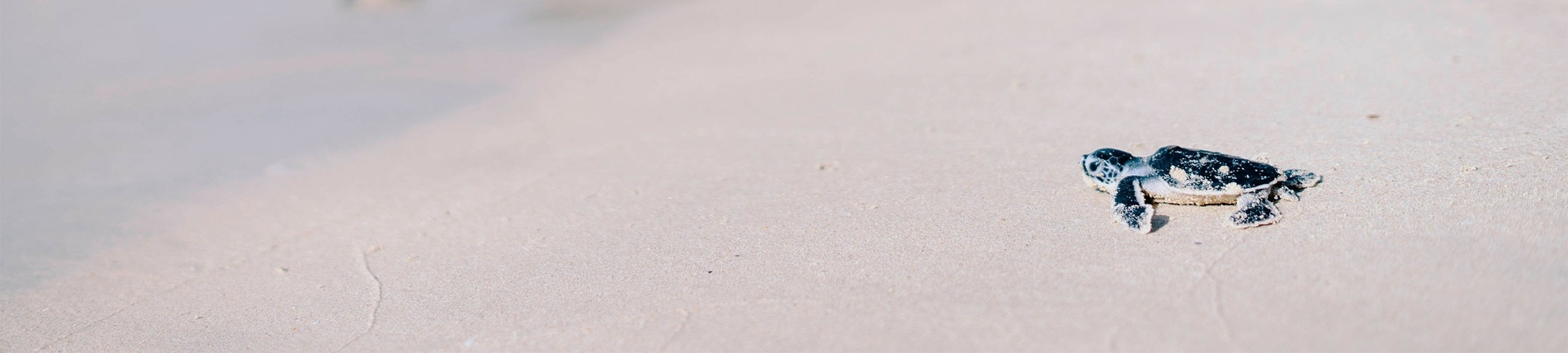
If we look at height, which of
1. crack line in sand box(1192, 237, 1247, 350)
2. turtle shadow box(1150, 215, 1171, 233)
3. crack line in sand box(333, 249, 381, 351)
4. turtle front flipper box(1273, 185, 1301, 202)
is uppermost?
turtle front flipper box(1273, 185, 1301, 202)

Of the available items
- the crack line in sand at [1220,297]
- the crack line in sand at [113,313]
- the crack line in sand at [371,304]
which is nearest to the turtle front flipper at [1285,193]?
the crack line in sand at [1220,297]

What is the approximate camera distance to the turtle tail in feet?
7.97

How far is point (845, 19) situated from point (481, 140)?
2139 mm

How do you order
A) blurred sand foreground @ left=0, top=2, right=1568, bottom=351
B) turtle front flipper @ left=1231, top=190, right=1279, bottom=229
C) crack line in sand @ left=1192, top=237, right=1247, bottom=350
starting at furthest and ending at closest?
1. turtle front flipper @ left=1231, top=190, right=1279, bottom=229
2. blurred sand foreground @ left=0, top=2, right=1568, bottom=351
3. crack line in sand @ left=1192, top=237, right=1247, bottom=350

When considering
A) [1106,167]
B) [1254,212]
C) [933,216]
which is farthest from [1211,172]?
[933,216]

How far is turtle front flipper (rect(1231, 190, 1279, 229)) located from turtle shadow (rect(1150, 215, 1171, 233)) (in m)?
0.15

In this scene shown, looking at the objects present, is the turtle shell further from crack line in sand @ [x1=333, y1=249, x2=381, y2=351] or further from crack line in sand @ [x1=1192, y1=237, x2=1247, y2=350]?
crack line in sand @ [x1=333, y1=249, x2=381, y2=351]

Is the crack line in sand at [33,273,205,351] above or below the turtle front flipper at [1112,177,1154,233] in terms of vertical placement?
below

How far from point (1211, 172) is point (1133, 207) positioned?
19 centimetres

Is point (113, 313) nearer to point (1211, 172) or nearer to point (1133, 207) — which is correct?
point (1133, 207)

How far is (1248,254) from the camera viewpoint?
2.12 m

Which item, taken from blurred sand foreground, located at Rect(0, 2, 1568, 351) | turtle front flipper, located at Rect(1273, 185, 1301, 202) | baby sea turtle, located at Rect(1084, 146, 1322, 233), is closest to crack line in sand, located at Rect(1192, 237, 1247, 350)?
blurred sand foreground, located at Rect(0, 2, 1568, 351)

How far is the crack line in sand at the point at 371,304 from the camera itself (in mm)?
2283

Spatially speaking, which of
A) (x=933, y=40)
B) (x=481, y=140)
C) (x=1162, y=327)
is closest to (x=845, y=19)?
(x=933, y=40)
